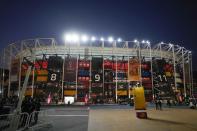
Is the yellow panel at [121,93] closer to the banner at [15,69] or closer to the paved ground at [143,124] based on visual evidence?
the banner at [15,69]

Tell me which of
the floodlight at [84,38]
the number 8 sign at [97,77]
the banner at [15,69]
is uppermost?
the floodlight at [84,38]

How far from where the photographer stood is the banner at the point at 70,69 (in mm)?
57938

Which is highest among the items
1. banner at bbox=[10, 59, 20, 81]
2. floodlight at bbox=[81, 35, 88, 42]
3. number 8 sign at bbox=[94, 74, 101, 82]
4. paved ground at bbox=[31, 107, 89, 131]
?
floodlight at bbox=[81, 35, 88, 42]

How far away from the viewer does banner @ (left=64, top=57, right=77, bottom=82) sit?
57938 mm

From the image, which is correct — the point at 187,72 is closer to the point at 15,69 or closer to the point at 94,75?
the point at 94,75

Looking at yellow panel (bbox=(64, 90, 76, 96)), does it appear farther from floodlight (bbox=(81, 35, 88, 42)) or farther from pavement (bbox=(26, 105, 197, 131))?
pavement (bbox=(26, 105, 197, 131))

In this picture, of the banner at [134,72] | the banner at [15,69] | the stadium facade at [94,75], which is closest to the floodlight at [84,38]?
the stadium facade at [94,75]

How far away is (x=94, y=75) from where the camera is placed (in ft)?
193

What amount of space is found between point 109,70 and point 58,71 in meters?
13.4

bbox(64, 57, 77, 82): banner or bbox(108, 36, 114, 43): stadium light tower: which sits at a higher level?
bbox(108, 36, 114, 43): stadium light tower

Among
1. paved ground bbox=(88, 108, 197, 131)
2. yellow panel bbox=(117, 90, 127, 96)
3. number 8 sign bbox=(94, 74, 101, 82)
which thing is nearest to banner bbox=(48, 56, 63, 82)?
number 8 sign bbox=(94, 74, 101, 82)

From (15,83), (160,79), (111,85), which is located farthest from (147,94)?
(15,83)

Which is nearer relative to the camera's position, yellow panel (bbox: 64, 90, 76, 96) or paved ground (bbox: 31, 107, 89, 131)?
paved ground (bbox: 31, 107, 89, 131)

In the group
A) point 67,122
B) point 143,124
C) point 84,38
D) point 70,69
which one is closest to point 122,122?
point 143,124
